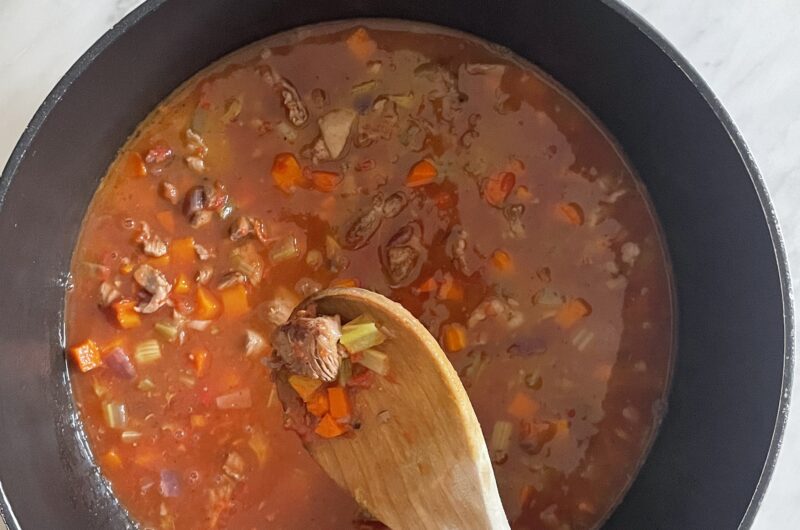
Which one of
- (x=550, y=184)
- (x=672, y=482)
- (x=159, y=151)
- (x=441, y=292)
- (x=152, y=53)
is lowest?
(x=672, y=482)

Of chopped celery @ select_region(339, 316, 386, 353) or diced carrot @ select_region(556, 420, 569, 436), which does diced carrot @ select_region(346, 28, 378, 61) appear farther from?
diced carrot @ select_region(556, 420, 569, 436)

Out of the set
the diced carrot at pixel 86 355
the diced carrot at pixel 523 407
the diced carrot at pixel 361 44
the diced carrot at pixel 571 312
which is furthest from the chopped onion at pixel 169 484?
the diced carrot at pixel 361 44

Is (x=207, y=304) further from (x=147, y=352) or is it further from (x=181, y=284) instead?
(x=147, y=352)

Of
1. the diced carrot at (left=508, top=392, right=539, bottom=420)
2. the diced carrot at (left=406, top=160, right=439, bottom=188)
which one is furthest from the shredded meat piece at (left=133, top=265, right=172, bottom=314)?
the diced carrot at (left=508, top=392, right=539, bottom=420)

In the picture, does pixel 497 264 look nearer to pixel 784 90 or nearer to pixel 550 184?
pixel 550 184

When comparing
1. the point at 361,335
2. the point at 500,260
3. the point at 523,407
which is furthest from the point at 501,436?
the point at 361,335

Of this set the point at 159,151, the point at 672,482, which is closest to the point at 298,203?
the point at 159,151

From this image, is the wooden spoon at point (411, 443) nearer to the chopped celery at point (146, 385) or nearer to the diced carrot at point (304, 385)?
the diced carrot at point (304, 385)
